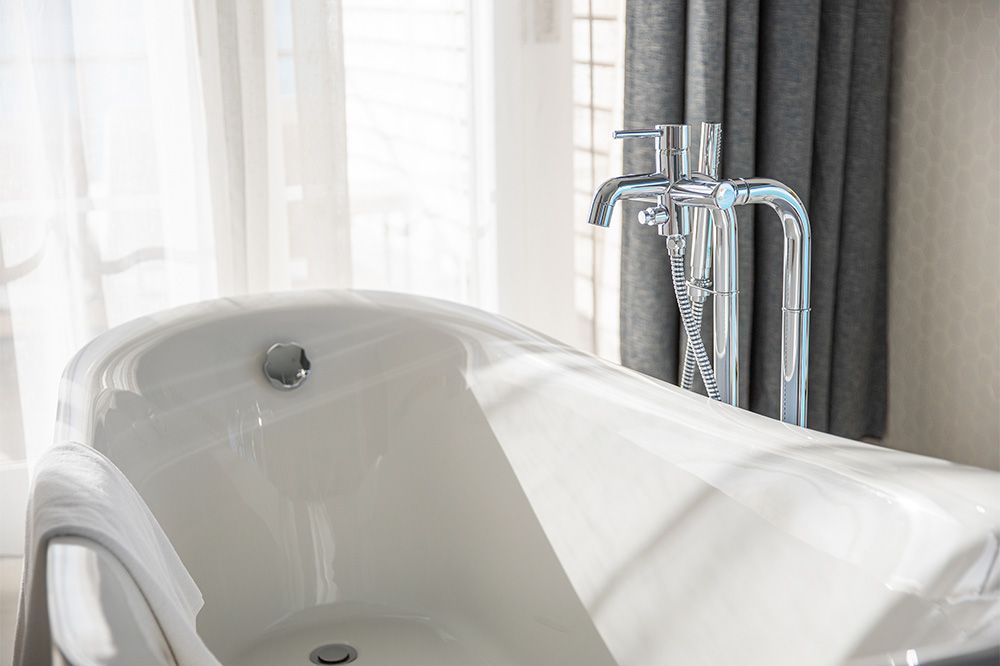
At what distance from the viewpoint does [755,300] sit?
2.20 metres

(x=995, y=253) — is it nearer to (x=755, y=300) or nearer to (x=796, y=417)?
(x=755, y=300)

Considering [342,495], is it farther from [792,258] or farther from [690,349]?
[792,258]

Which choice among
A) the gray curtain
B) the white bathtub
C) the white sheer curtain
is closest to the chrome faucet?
the white bathtub

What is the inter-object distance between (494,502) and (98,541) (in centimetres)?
88

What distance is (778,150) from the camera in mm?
2117

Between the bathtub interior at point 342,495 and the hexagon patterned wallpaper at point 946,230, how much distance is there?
1.07m

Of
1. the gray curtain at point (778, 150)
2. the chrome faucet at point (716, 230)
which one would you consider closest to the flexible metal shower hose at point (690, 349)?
the chrome faucet at point (716, 230)

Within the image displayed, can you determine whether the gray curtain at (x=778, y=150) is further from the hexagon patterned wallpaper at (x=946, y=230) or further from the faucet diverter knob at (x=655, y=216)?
the faucet diverter knob at (x=655, y=216)

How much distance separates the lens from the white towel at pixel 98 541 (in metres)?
0.83

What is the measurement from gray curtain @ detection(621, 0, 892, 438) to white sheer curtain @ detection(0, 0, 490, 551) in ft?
1.33

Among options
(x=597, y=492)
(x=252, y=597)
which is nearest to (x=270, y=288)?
(x=252, y=597)

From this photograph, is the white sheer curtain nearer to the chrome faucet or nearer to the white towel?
the chrome faucet

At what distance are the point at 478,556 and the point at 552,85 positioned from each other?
40.4 inches

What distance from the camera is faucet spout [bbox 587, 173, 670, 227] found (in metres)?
1.39
